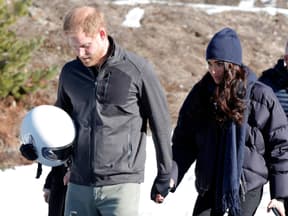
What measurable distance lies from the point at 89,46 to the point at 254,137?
1.16 metres

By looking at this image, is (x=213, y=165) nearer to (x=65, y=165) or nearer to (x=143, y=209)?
(x=65, y=165)

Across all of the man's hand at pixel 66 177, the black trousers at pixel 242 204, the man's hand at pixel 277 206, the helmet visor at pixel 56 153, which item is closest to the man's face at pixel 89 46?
the helmet visor at pixel 56 153

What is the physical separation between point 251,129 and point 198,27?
37.0ft

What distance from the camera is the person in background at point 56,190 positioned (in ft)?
14.8

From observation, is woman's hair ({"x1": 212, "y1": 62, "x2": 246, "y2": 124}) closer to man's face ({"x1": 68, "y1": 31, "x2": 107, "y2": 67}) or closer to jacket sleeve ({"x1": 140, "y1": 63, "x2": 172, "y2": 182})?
jacket sleeve ({"x1": 140, "y1": 63, "x2": 172, "y2": 182})

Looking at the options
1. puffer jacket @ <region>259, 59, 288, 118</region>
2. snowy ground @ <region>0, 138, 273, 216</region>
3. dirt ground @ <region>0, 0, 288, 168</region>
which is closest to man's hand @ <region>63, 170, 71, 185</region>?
puffer jacket @ <region>259, 59, 288, 118</region>

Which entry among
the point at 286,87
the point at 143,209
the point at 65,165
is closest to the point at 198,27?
the point at 143,209

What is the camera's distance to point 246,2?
18625mm

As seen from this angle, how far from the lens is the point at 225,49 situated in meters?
4.50

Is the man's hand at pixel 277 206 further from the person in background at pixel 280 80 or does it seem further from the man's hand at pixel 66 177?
the man's hand at pixel 66 177

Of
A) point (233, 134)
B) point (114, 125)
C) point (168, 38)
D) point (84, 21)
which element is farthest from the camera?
point (168, 38)

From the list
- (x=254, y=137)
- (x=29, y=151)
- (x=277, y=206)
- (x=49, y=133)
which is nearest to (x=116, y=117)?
(x=49, y=133)

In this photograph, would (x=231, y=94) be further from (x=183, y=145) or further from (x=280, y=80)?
(x=280, y=80)

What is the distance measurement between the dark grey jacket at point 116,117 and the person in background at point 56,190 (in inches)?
12.8
